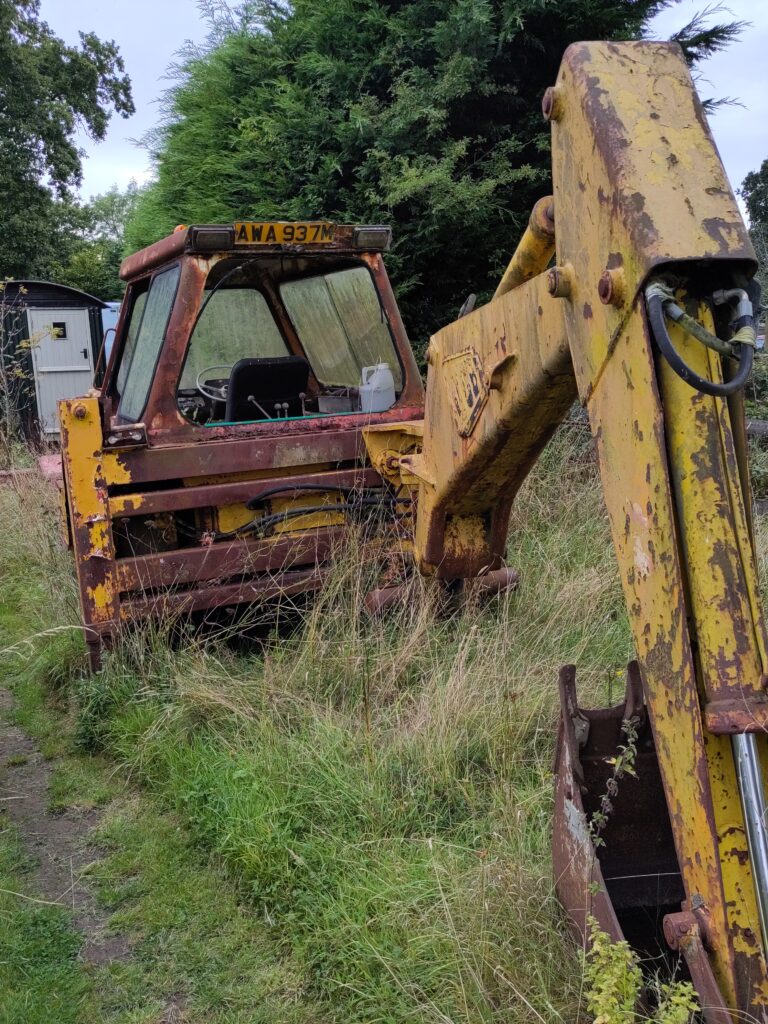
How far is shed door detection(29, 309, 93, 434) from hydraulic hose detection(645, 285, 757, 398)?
13.2 m

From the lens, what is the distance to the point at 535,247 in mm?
2404

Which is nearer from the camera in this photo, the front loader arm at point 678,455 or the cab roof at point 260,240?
the front loader arm at point 678,455

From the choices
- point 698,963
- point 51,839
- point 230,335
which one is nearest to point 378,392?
point 230,335

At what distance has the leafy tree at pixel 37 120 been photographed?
20750 millimetres

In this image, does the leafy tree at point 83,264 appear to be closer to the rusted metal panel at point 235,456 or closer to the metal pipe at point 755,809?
the rusted metal panel at point 235,456

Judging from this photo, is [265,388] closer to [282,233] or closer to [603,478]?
[282,233]

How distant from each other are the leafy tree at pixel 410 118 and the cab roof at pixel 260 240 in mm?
2900

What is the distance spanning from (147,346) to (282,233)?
842 mm

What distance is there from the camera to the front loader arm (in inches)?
64.8

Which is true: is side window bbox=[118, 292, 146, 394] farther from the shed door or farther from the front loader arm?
the shed door

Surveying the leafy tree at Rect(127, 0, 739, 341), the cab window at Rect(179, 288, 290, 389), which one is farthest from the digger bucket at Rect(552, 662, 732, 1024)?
the leafy tree at Rect(127, 0, 739, 341)

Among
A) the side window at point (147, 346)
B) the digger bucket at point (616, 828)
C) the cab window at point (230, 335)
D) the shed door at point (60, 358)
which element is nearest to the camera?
the digger bucket at point (616, 828)

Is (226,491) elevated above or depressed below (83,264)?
below

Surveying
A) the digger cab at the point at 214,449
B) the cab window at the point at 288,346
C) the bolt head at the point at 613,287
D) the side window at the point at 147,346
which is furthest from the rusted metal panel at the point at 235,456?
the bolt head at the point at 613,287
